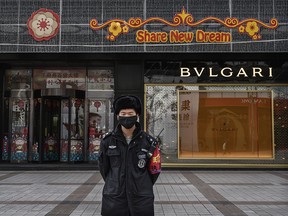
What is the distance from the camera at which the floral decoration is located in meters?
13.6

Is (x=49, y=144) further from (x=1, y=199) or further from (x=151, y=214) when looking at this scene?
(x=151, y=214)

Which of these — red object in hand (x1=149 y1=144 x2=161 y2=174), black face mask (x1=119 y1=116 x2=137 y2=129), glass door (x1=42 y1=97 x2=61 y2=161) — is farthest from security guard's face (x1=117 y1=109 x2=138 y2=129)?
glass door (x1=42 y1=97 x2=61 y2=161)

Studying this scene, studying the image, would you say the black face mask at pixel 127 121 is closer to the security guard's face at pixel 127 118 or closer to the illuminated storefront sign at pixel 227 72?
the security guard's face at pixel 127 118

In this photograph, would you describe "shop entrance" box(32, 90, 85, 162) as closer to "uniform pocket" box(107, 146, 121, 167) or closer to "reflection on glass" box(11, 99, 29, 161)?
"reflection on glass" box(11, 99, 29, 161)

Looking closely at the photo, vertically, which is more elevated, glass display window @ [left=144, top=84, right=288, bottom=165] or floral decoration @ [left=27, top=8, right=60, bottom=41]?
floral decoration @ [left=27, top=8, right=60, bottom=41]

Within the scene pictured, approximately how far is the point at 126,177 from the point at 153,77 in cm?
1099

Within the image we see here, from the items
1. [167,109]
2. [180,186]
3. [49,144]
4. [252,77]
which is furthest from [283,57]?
[49,144]

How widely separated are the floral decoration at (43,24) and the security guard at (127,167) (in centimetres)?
1057

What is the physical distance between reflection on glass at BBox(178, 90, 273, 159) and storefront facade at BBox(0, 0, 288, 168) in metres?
0.04

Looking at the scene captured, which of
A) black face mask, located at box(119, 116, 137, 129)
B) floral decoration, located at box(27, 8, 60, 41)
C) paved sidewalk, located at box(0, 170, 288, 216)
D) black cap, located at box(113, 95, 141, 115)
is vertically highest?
floral decoration, located at box(27, 8, 60, 41)

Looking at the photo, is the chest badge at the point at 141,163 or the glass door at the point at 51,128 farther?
the glass door at the point at 51,128

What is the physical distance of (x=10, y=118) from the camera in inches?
609

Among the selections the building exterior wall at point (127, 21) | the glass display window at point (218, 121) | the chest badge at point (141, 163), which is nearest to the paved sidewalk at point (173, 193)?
the glass display window at point (218, 121)

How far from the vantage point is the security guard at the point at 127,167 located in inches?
140
